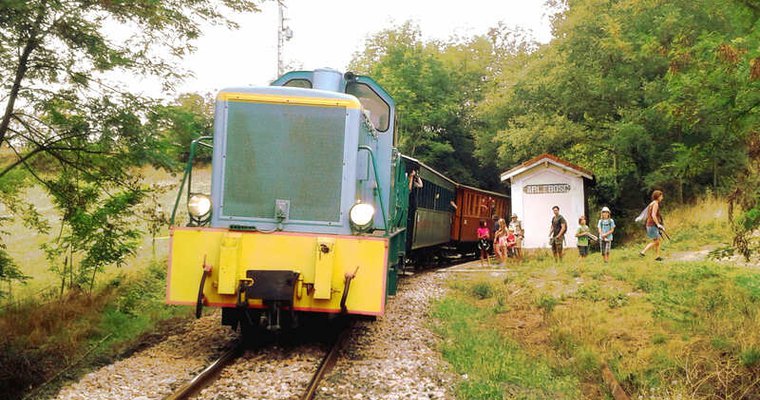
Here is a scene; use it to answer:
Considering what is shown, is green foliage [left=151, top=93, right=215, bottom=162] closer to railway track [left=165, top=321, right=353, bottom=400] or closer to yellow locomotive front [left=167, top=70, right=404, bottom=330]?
yellow locomotive front [left=167, top=70, right=404, bottom=330]

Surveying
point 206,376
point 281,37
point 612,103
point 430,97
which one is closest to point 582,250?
point 612,103

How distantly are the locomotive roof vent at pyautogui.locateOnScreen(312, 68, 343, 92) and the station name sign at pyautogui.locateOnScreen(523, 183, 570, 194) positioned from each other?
1353 cm

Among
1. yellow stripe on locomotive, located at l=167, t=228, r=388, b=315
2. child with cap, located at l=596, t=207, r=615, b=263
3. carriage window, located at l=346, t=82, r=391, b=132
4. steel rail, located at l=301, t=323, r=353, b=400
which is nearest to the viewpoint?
steel rail, located at l=301, t=323, r=353, b=400

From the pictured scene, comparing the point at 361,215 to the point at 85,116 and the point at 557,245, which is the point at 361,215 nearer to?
the point at 85,116

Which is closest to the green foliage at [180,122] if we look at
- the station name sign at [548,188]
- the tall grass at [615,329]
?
the tall grass at [615,329]

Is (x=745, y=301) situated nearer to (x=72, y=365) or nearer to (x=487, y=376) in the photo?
(x=487, y=376)

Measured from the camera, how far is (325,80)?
789 cm

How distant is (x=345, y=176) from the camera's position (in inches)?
270

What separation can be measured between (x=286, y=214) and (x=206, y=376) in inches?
73.5

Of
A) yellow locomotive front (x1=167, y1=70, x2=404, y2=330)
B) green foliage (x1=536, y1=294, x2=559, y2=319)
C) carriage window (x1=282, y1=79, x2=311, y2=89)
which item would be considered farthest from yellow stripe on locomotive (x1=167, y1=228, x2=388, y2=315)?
A: green foliage (x1=536, y1=294, x2=559, y2=319)

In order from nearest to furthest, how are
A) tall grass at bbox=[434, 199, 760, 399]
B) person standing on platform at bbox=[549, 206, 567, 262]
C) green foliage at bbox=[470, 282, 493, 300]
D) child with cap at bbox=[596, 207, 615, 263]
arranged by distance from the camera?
tall grass at bbox=[434, 199, 760, 399], green foliage at bbox=[470, 282, 493, 300], child with cap at bbox=[596, 207, 615, 263], person standing on platform at bbox=[549, 206, 567, 262]

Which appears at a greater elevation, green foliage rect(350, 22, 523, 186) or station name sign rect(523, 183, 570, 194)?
green foliage rect(350, 22, 523, 186)

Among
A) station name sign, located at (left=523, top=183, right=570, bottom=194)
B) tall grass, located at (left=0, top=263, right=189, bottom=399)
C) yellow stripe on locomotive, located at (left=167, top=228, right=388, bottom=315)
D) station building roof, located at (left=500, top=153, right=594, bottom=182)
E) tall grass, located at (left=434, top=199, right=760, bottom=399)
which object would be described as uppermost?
station building roof, located at (left=500, top=153, right=594, bottom=182)

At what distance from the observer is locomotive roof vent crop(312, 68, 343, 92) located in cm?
788
